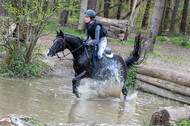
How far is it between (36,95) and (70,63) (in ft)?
15.1

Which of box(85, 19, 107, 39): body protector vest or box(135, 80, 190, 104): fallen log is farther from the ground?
box(85, 19, 107, 39): body protector vest

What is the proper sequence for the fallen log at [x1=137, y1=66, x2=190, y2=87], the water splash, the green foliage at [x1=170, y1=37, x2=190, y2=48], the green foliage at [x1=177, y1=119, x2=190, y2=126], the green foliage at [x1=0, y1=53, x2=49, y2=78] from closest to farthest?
the green foliage at [x1=177, y1=119, x2=190, y2=126]
the water splash
the fallen log at [x1=137, y1=66, x2=190, y2=87]
the green foliage at [x1=0, y1=53, x2=49, y2=78]
the green foliage at [x1=170, y1=37, x2=190, y2=48]

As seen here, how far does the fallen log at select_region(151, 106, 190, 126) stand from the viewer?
15.1 ft

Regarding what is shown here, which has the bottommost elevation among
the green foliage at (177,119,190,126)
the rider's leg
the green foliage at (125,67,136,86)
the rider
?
the green foliage at (125,67,136,86)

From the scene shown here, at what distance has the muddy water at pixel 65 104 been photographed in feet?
19.4

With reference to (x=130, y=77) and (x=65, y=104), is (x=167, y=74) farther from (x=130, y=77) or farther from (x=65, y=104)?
(x=65, y=104)

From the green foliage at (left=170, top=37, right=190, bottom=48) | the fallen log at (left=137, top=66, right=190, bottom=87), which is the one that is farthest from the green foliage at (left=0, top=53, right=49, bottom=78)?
the green foliage at (left=170, top=37, right=190, bottom=48)

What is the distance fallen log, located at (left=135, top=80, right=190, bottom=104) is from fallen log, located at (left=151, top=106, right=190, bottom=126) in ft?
12.5

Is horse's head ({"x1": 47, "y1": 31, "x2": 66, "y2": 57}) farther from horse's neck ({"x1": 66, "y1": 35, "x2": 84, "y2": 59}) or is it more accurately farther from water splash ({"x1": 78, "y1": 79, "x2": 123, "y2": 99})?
water splash ({"x1": 78, "y1": 79, "x2": 123, "y2": 99})

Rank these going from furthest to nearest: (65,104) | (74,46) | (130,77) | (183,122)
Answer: (130,77) → (74,46) → (65,104) → (183,122)

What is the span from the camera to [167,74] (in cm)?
952

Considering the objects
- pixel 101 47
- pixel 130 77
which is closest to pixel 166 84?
pixel 130 77

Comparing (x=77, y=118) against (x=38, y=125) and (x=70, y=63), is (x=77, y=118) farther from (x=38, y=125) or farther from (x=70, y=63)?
(x=70, y=63)

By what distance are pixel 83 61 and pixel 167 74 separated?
341cm
